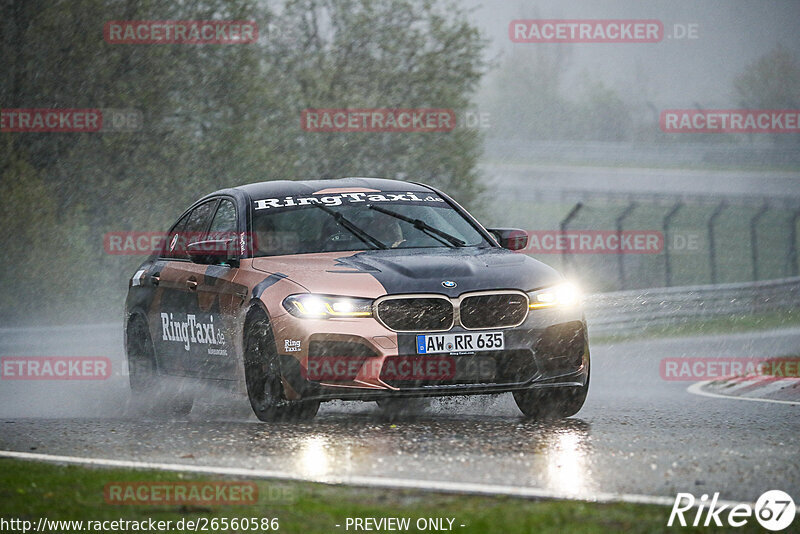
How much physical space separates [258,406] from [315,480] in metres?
2.43

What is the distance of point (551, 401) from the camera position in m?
8.91

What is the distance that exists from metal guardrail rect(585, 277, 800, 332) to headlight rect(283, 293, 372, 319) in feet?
38.0

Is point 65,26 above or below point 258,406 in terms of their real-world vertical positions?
above

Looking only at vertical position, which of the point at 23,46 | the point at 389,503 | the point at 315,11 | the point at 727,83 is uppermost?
the point at 727,83

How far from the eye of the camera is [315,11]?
32719mm

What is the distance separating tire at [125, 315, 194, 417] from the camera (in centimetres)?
1016

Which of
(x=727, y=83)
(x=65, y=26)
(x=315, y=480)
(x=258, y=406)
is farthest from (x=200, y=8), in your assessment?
(x=727, y=83)

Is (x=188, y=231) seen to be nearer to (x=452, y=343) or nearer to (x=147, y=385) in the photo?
(x=147, y=385)

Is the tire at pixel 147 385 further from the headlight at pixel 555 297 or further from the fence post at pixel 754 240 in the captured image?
the fence post at pixel 754 240

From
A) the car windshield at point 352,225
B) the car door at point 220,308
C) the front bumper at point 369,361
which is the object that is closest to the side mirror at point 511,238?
the car windshield at point 352,225

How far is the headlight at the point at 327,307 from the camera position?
26.9 ft

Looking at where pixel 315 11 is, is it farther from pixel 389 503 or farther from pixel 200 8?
pixel 389 503

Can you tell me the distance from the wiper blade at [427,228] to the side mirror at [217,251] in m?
1.05

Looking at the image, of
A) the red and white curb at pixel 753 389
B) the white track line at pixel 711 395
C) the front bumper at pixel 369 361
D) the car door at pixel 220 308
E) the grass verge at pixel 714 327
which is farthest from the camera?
the grass verge at pixel 714 327
